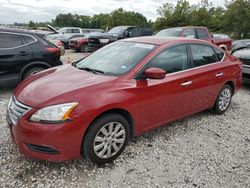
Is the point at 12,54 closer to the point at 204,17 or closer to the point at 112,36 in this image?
the point at 112,36

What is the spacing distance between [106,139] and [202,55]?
2.48m

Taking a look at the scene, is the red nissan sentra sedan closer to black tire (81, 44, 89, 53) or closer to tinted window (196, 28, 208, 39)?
tinted window (196, 28, 208, 39)

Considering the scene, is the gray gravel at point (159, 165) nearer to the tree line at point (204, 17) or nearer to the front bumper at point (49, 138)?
the front bumper at point (49, 138)

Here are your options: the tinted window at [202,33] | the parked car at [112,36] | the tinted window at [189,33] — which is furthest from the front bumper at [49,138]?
the parked car at [112,36]

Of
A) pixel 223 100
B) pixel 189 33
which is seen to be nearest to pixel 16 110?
pixel 223 100

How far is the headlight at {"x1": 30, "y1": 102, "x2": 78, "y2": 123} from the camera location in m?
2.83

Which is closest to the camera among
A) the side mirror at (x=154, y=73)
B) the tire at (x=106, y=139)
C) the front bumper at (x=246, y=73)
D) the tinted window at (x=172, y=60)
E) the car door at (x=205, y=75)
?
the tire at (x=106, y=139)

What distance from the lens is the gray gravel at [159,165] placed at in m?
3.01

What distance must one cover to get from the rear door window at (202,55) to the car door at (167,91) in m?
0.24

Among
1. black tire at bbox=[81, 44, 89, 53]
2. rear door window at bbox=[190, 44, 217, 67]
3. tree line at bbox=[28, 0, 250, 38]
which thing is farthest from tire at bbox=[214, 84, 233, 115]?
tree line at bbox=[28, 0, 250, 38]

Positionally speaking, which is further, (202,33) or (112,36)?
(112,36)

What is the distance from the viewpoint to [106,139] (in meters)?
3.24

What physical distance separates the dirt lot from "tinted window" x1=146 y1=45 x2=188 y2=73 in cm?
108

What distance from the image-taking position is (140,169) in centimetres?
327
